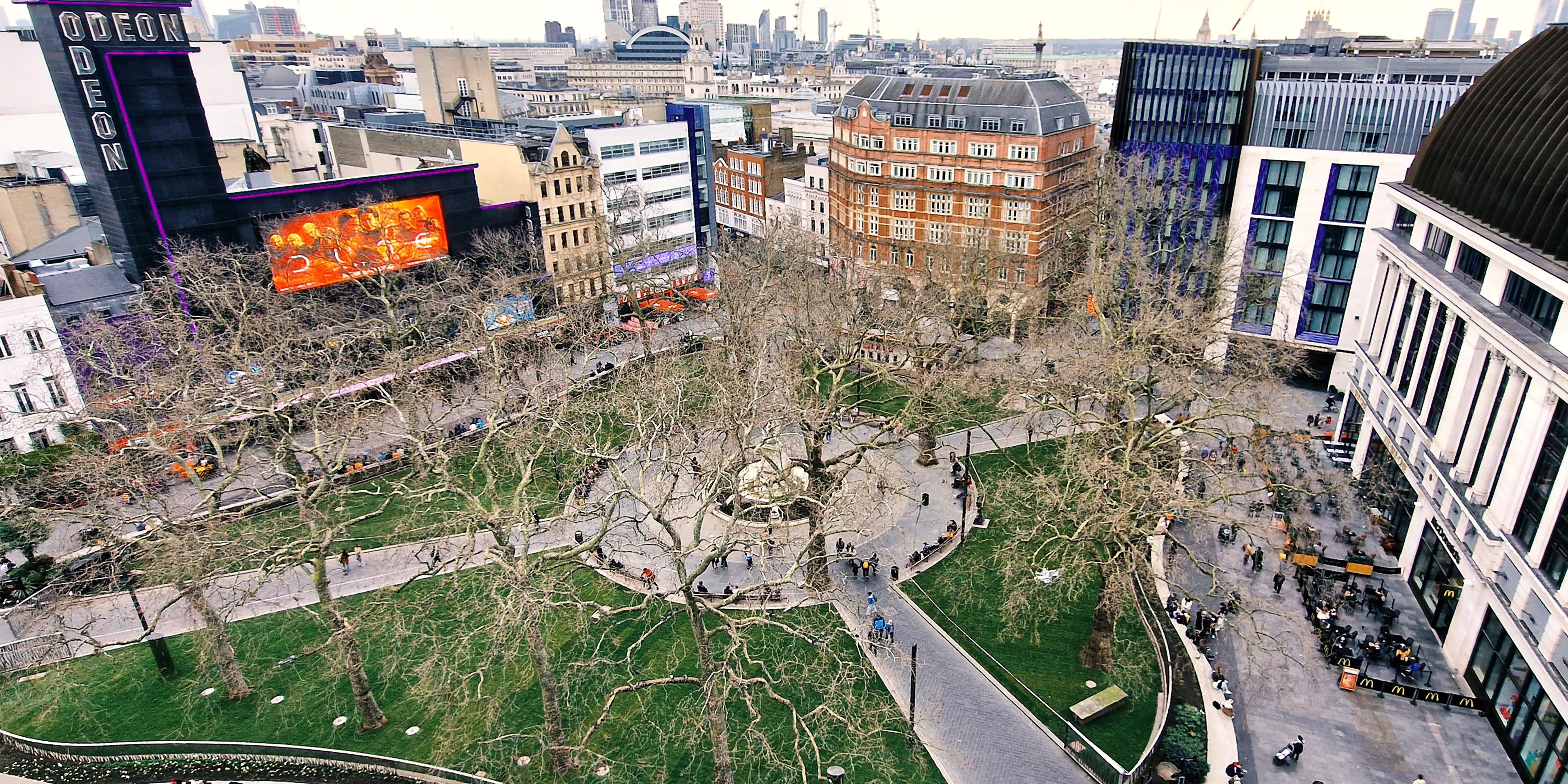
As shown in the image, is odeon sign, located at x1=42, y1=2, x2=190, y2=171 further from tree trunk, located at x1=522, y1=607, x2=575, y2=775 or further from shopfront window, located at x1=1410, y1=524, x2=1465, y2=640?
shopfront window, located at x1=1410, y1=524, x2=1465, y2=640

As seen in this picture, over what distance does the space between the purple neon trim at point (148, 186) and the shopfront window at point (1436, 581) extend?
5518cm

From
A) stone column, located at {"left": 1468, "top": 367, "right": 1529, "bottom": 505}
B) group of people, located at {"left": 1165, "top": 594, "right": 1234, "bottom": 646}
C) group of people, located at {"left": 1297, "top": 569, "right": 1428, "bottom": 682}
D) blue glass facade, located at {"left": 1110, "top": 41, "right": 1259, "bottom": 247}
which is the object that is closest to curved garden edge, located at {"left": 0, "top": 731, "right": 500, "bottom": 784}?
group of people, located at {"left": 1165, "top": 594, "right": 1234, "bottom": 646}

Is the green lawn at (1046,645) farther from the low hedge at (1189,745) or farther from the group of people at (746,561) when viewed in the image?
the group of people at (746,561)

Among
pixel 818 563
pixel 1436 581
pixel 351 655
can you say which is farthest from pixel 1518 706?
pixel 351 655

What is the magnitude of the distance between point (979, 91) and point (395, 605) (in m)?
52.4

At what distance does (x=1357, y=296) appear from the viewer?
50.2m

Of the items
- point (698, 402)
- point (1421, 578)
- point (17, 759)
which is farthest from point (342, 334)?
point (1421, 578)

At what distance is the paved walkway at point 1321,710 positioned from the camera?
2512cm

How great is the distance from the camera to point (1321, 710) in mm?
27469

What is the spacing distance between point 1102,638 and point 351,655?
2497 cm

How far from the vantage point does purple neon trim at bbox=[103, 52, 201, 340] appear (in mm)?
41125

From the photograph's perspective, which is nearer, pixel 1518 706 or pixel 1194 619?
pixel 1518 706

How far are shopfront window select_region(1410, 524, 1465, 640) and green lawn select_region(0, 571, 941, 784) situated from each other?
21.3m

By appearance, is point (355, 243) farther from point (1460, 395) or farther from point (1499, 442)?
point (1499, 442)
